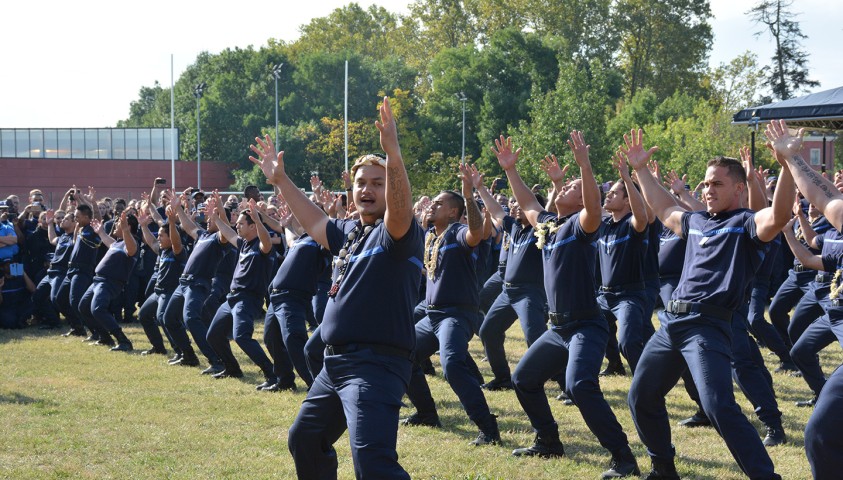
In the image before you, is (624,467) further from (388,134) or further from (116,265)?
(116,265)

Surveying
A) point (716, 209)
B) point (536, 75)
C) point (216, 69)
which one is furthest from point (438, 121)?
point (716, 209)

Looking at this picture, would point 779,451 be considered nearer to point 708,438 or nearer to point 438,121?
point 708,438

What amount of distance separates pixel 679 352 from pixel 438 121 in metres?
54.9

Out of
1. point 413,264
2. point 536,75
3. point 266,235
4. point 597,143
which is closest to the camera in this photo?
point 413,264

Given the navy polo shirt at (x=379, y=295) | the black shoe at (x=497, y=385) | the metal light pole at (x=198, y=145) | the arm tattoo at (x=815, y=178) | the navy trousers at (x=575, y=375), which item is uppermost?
the metal light pole at (x=198, y=145)

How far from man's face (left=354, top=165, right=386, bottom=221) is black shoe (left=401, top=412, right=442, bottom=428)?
13.4 ft

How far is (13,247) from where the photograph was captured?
16938 millimetres

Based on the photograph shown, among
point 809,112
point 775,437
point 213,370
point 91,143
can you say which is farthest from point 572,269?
point 91,143

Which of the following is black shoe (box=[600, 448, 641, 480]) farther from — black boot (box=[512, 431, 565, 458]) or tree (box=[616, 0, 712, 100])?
tree (box=[616, 0, 712, 100])

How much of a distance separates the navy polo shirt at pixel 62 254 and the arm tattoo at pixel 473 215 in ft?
34.9

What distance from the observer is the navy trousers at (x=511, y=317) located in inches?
387

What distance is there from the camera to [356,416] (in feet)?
16.1

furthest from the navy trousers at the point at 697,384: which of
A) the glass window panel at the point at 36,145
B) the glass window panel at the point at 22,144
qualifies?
the glass window panel at the point at 22,144

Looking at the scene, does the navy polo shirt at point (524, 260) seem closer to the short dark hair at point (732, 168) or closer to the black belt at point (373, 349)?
the short dark hair at point (732, 168)
